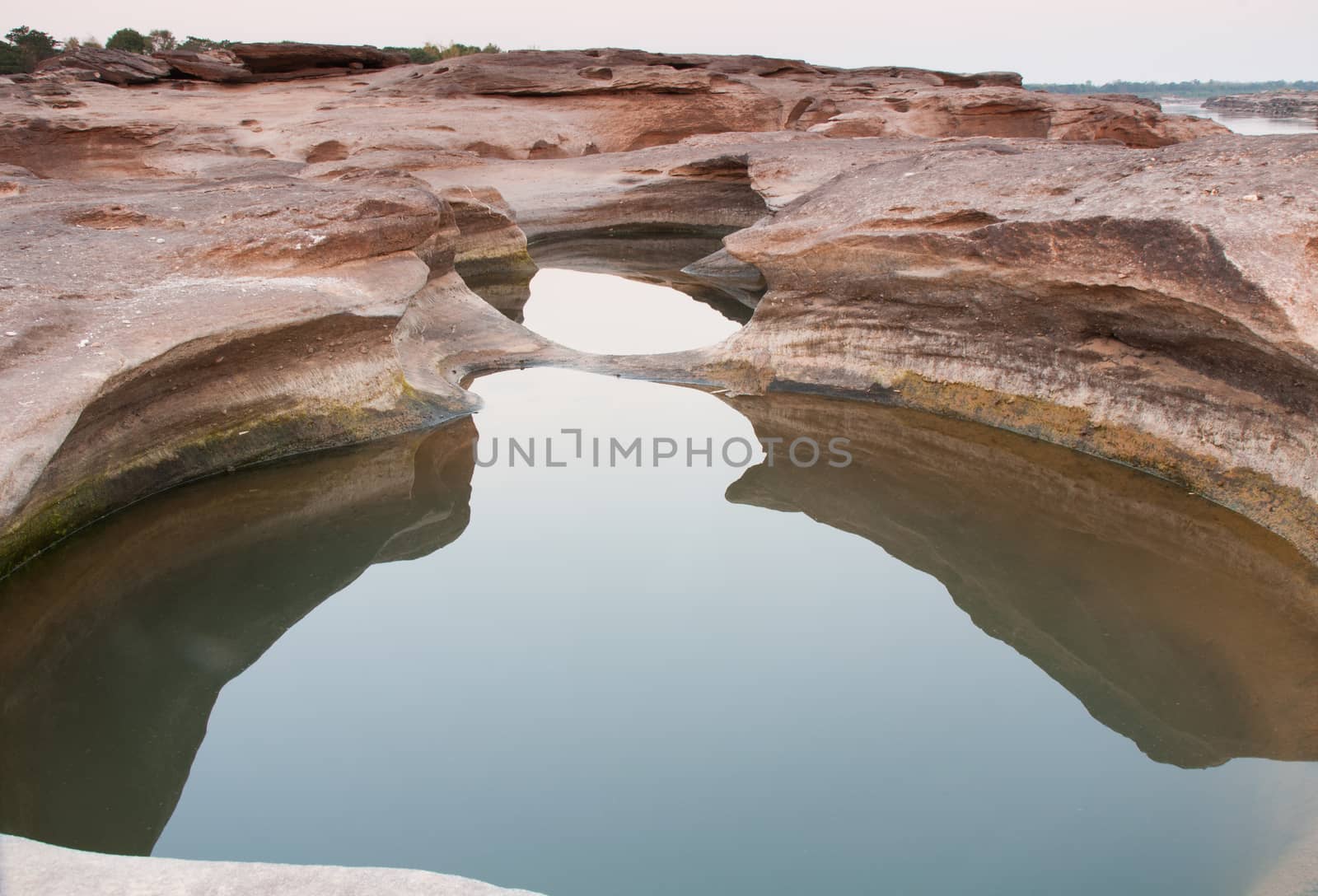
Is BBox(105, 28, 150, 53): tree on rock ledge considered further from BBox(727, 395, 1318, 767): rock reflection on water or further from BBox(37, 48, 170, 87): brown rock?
BBox(727, 395, 1318, 767): rock reflection on water

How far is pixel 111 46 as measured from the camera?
27.8m

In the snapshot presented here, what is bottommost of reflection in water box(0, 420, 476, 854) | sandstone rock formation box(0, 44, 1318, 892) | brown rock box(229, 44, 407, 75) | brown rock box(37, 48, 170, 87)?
reflection in water box(0, 420, 476, 854)

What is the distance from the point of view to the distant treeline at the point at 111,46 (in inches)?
955

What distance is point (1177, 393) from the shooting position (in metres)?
5.66

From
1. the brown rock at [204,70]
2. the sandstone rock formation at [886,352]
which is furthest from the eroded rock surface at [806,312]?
the brown rock at [204,70]

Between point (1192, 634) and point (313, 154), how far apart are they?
12479 mm

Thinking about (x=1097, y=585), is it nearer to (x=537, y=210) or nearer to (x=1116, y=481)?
(x=1116, y=481)

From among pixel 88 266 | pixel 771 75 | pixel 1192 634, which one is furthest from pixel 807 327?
pixel 771 75

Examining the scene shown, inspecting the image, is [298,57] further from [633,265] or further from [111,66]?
[633,265]

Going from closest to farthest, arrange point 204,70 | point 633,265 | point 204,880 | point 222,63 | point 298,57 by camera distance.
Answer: point 204,880, point 633,265, point 204,70, point 222,63, point 298,57

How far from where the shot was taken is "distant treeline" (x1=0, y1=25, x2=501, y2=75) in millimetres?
24250

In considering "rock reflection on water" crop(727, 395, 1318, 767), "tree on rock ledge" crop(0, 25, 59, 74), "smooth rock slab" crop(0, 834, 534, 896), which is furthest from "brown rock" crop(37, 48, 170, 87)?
"smooth rock slab" crop(0, 834, 534, 896)

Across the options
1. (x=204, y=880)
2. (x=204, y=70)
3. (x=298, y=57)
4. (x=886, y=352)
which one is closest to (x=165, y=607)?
(x=204, y=880)

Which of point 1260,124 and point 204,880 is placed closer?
point 204,880
